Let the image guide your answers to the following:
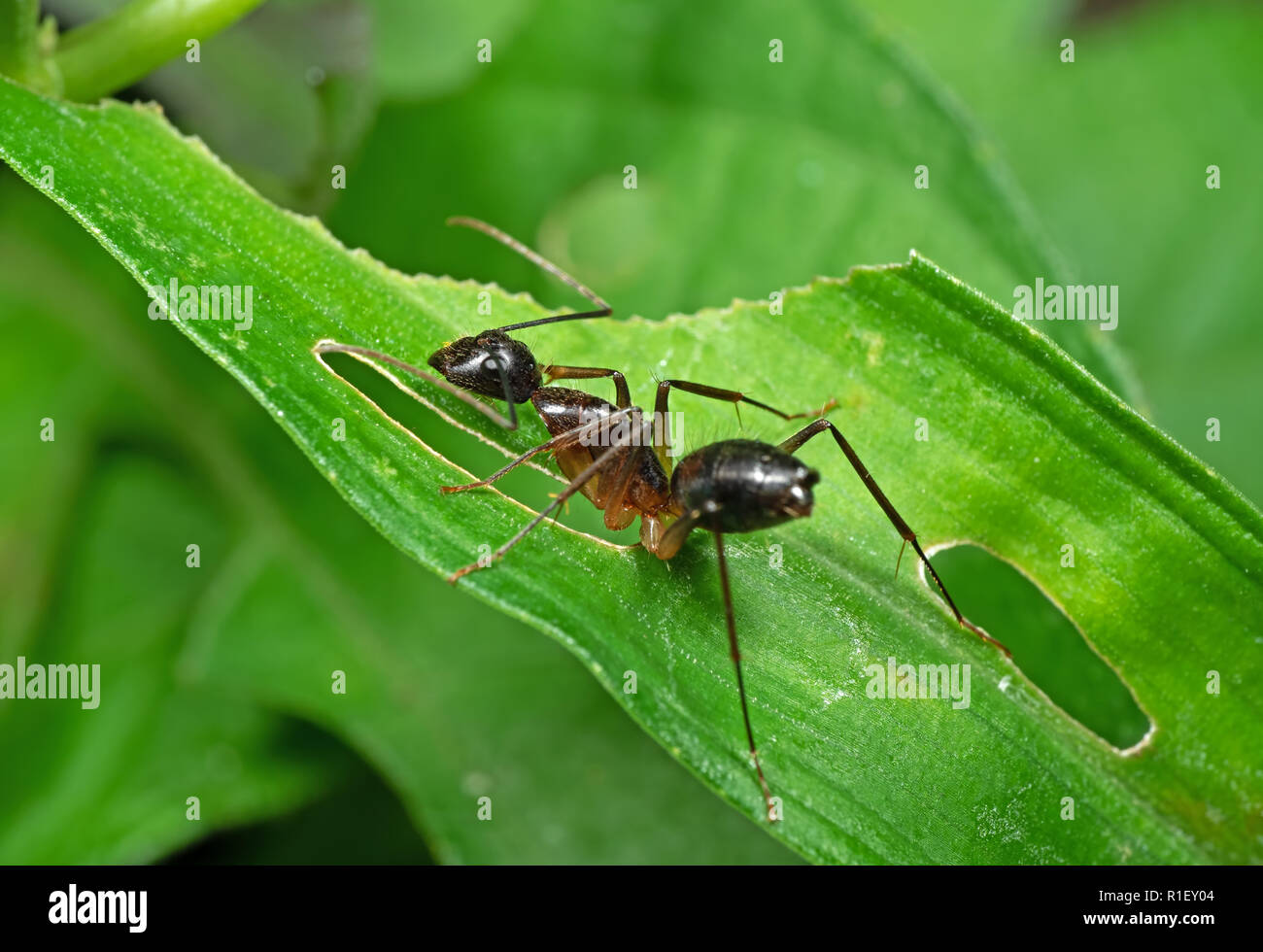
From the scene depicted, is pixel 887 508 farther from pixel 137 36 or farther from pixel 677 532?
pixel 137 36

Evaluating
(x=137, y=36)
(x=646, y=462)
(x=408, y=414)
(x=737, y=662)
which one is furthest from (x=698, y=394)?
(x=137, y=36)

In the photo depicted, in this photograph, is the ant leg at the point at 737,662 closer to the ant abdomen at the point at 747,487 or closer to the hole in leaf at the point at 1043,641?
the ant abdomen at the point at 747,487

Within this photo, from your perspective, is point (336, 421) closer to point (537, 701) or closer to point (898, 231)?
point (537, 701)

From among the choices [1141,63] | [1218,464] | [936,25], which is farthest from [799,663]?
[1141,63]

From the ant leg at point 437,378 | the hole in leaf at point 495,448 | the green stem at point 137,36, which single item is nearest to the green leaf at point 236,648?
the hole in leaf at point 495,448

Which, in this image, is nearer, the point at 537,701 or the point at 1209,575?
the point at 1209,575

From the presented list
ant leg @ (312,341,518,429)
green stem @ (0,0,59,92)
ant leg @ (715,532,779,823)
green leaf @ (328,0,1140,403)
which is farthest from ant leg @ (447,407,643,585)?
green stem @ (0,0,59,92)
